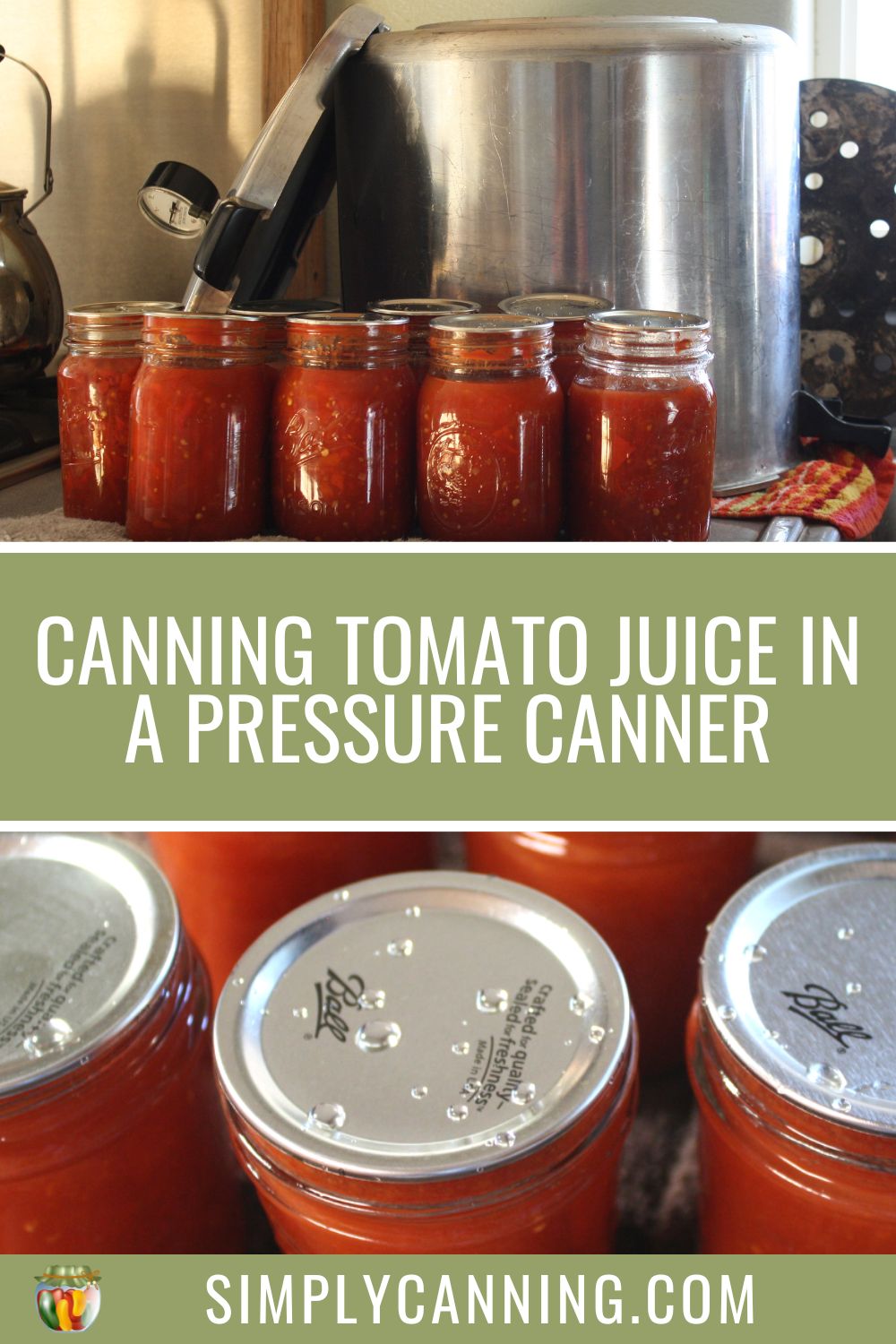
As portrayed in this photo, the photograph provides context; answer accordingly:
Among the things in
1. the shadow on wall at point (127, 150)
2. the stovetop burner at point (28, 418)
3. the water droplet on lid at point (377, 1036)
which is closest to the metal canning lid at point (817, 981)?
the water droplet on lid at point (377, 1036)

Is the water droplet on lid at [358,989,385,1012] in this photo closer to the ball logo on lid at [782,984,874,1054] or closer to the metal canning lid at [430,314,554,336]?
the ball logo on lid at [782,984,874,1054]

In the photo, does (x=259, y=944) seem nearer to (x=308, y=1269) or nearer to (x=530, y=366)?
(x=308, y=1269)

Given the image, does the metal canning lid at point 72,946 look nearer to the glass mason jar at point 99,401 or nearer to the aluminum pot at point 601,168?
the glass mason jar at point 99,401

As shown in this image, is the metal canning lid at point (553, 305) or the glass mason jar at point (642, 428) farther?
the metal canning lid at point (553, 305)

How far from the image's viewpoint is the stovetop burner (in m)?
0.91

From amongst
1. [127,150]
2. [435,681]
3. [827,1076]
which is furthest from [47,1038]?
[127,150]

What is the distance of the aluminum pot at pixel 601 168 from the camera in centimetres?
77

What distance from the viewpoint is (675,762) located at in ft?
1.85

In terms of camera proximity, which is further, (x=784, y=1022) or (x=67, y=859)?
(x=67, y=859)

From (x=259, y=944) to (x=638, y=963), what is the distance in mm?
230

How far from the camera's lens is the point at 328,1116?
0.55 m

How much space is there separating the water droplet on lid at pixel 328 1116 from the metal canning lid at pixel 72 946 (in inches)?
4.0

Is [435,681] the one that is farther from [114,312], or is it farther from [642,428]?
[114,312]

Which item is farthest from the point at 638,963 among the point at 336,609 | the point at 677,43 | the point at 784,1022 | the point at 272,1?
the point at 272,1
